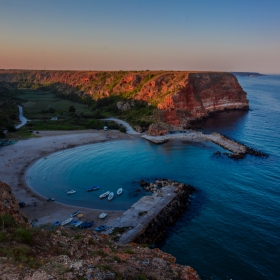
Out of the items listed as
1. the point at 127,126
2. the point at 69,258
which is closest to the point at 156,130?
the point at 127,126

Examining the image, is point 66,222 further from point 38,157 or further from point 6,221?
point 38,157

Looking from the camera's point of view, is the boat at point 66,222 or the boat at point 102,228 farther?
the boat at point 66,222

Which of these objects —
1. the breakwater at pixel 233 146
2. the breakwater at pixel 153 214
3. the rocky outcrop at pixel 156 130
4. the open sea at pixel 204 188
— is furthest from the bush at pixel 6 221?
the rocky outcrop at pixel 156 130

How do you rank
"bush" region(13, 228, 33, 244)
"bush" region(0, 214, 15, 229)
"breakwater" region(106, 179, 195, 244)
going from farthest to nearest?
"breakwater" region(106, 179, 195, 244)
"bush" region(0, 214, 15, 229)
"bush" region(13, 228, 33, 244)

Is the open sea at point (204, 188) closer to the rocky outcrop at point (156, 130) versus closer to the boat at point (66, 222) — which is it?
the boat at point (66, 222)

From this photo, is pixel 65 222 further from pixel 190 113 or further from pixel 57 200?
pixel 190 113

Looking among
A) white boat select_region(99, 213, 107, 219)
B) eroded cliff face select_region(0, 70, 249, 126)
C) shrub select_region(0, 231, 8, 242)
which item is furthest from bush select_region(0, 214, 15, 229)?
eroded cliff face select_region(0, 70, 249, 126)

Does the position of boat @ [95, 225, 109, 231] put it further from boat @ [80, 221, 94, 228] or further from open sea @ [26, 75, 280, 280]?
open sea @ [26, 75, 280, 280]

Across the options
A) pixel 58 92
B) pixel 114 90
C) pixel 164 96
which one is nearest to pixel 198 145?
pixel 164 96
